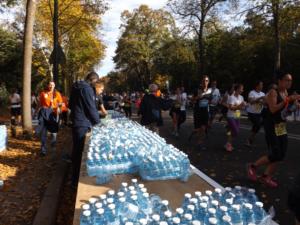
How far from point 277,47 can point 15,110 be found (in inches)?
629

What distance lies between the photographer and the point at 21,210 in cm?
580

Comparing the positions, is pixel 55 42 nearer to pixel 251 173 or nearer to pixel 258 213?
pixel 251 173

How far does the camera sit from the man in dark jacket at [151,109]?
29.8 feet

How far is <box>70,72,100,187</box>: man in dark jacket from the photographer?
5.92 metres

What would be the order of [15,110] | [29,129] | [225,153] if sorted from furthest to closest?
[15,110] → [29,129] → [225,153]

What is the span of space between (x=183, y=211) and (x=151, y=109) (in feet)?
20.9

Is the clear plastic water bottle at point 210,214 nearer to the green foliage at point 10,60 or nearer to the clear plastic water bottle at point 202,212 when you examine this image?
the clear plastic water bottle at point 202,212

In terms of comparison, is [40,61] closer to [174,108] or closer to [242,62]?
[242,62]

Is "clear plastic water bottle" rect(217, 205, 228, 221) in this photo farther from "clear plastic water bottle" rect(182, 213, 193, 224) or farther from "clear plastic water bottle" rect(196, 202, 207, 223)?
"clear plastic water bottle" rect(182, 213, 193, 224)

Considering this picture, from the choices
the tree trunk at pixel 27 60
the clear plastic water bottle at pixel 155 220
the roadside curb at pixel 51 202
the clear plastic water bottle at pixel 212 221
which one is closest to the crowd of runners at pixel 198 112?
the roadside curb at pixel 51 202

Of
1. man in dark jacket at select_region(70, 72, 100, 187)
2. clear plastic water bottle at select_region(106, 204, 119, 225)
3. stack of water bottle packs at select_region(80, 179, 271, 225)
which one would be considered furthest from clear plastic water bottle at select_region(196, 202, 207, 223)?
man in dark jacket at select_region(70, 72, 100, 187)

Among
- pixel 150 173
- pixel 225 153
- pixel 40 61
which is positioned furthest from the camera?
Result: pixel 40 61

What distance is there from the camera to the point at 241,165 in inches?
324

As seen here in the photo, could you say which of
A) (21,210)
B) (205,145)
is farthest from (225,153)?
(21,210)
